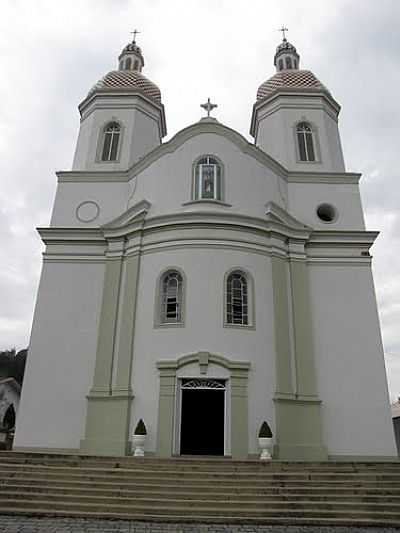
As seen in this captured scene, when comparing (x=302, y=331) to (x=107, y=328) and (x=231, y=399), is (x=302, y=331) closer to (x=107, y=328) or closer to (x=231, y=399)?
(x=231, y=399)

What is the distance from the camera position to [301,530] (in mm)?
8695

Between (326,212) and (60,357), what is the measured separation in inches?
468

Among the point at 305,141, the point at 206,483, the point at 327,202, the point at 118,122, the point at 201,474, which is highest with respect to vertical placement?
the point at 118,122

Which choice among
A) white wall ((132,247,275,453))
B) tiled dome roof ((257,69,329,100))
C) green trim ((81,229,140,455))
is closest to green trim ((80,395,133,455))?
green trim ((81,229,140,455))

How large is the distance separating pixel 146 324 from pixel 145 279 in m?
1.64

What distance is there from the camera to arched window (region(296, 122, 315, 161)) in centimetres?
2052

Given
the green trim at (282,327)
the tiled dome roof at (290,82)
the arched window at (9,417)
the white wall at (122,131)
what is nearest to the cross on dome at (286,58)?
the tiled dome roof at (290,82)

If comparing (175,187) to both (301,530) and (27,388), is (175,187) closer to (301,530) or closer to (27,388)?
(27,388)

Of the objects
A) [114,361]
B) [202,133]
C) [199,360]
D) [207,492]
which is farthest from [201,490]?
[202,133]

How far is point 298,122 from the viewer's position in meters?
21.0

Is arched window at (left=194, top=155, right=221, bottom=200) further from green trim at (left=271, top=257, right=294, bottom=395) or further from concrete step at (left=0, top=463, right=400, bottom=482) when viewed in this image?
concrete step at (left=0, top=463, right=400, bottom=482)

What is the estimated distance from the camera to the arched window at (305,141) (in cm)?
2052

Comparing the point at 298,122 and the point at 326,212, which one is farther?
the point at 298,122

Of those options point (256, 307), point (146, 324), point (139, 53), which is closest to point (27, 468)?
point (146, 324)
